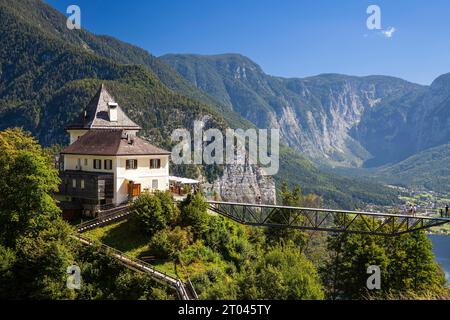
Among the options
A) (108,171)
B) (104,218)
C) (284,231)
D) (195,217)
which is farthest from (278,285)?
(108,171)

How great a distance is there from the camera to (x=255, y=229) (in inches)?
2468

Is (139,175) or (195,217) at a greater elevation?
(139,175)

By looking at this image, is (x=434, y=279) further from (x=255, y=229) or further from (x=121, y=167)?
(x=121, y=167)

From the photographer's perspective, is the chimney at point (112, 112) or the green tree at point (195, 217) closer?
the green tree at point (195, 217)

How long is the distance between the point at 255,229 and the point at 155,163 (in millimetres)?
15067

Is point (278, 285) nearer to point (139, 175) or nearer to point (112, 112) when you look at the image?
point (139, 175)

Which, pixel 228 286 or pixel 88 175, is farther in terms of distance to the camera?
pixel 88 175

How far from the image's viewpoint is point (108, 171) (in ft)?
177

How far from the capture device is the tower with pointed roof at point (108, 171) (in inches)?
2079

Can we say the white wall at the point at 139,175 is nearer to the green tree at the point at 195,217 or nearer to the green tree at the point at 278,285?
the green tree at the point at 195,217

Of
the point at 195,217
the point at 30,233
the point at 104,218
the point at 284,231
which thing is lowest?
the point at 284,231

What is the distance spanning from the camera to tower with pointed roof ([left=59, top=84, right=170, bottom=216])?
173 feet

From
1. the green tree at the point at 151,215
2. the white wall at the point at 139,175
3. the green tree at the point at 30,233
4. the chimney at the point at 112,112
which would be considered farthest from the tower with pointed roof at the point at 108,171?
the chimney at the point at 112,112
